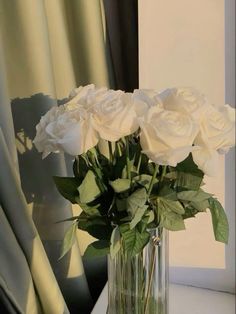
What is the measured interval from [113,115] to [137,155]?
0.10 meters

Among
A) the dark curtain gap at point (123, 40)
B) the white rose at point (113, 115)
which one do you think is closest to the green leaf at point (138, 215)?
the white rose at point (113, 115)

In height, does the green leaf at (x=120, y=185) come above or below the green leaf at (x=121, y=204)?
above

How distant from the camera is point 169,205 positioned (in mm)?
627

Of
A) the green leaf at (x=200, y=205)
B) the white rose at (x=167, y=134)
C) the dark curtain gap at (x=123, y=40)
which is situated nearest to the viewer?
the white rose at (x=167, y=134)

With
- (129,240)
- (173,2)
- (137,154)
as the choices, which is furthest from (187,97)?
(173,2)

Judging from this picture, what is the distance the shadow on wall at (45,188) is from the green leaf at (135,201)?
302 millimetres

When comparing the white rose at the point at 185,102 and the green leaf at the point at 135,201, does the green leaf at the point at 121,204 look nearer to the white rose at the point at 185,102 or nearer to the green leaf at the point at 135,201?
the green leaf at the point at 135,201

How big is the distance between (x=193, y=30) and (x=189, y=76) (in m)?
0.08

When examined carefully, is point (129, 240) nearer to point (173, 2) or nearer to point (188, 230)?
point (188, 230)

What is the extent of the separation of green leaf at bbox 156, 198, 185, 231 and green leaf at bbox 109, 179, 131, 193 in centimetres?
5

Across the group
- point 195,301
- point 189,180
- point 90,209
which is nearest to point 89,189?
point 90,209

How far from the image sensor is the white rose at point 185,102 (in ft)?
1.84

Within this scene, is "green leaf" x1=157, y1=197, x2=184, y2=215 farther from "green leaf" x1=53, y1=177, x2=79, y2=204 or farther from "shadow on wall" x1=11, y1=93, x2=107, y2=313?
"shadow on wall" x1=11, y1=93, x2=107, y2=313

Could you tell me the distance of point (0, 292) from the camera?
738 millimetres
